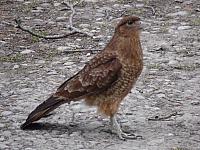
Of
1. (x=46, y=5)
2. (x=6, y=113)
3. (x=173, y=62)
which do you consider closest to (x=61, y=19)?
(x=46, y=5)

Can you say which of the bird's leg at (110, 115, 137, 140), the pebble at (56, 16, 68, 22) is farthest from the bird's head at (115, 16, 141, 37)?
the pebble at (56, 16, 68, 22)

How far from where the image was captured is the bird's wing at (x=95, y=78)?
5883 millimetres

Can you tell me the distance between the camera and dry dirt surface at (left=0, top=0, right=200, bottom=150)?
6.02 metres

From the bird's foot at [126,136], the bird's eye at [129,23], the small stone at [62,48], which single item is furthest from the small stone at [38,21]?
the bird's foot at [126,136]

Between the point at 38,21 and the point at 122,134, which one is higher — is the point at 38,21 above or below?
above

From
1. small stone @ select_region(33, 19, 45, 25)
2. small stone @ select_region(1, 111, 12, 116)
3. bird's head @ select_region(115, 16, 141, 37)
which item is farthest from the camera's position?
small stone @ select_region(33, 19, 45, 25)

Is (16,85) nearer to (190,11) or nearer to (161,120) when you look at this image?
(161,120)

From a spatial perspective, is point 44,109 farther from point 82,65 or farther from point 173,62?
point 173,62

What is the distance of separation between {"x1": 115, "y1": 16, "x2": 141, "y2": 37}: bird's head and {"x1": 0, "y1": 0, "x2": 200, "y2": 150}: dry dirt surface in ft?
3.16

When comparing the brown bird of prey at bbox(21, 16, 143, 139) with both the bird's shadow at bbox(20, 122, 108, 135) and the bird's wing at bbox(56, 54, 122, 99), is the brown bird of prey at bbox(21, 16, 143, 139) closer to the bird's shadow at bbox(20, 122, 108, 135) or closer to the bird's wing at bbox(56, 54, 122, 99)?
the bird's wing at bbox(56, 54, 122, 99)

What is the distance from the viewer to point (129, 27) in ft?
19.7

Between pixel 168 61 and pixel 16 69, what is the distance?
6.50 feet

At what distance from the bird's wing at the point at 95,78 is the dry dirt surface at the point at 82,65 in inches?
16.9

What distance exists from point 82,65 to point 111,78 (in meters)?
2.54
